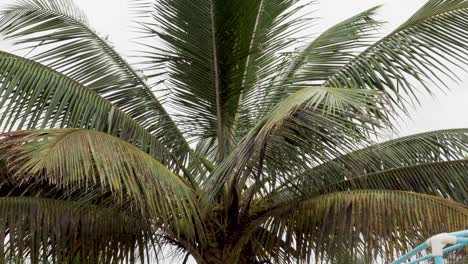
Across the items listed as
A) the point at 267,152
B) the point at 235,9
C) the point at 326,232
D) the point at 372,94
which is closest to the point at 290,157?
the point at 267,152

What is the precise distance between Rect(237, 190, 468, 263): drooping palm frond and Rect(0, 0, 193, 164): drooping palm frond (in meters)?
1.84

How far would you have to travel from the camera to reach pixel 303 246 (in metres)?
8.16

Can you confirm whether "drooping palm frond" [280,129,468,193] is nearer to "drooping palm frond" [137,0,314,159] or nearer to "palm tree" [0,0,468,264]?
"palm tree" [0,0,468,264]

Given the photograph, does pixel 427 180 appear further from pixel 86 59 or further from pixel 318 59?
pixel 86 59

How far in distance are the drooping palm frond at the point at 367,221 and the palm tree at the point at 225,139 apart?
0.01m

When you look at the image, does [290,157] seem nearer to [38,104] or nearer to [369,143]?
[369,143]

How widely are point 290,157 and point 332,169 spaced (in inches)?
26.4

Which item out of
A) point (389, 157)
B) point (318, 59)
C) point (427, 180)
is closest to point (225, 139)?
point (318, 59)

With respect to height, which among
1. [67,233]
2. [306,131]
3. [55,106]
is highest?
[55,106]

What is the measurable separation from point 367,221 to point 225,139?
7.29ft

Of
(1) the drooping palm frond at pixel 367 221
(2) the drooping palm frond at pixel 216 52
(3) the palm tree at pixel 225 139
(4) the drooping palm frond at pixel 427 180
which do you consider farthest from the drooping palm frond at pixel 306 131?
(2) the drooping palm frond at pixel 216 52

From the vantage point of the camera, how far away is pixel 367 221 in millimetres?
7355

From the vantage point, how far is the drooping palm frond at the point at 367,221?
7211 millimetres

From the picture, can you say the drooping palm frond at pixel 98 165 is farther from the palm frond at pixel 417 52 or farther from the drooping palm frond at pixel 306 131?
the palm frond at pixel 417 52
